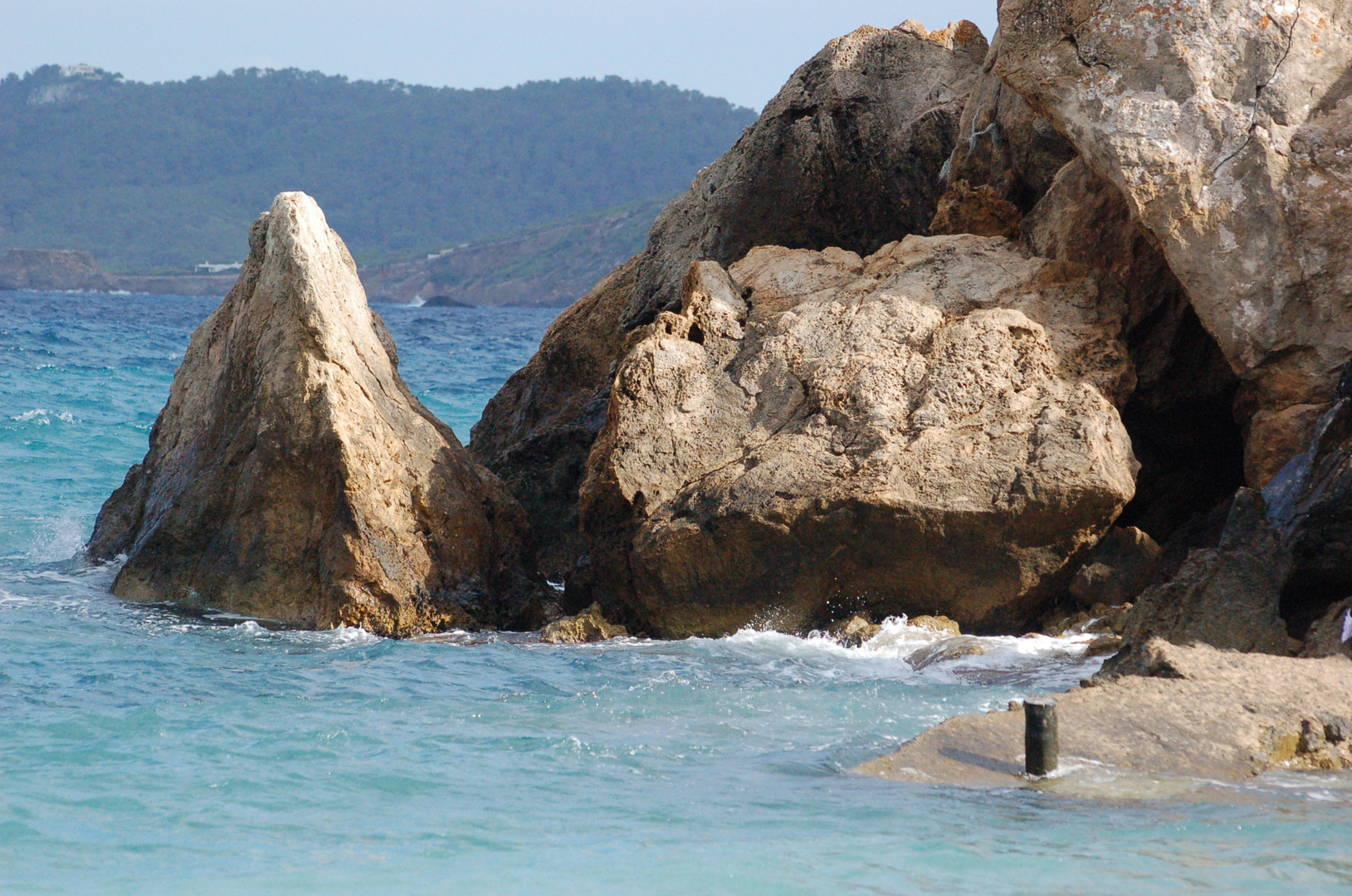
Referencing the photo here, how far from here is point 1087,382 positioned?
7.12 metres

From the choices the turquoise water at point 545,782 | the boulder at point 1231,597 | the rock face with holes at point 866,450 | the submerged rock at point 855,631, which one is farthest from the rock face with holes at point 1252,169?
the submerged rock at point 855,631

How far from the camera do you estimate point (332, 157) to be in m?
176

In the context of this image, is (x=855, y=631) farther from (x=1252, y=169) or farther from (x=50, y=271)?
(x=50, y=271)

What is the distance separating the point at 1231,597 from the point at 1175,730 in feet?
4.11

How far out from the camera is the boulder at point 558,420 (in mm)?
9195

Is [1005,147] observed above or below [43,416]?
above

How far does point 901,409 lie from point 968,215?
2.22m

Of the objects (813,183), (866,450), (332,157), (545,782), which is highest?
(332,157)

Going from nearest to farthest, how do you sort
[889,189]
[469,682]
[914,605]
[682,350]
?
[469,682], [914,605], [682,350], [889,189]

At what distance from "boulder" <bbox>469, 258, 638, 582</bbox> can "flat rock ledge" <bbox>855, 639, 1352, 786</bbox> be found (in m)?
4.24

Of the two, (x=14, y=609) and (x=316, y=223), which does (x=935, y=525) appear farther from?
(x=14, y=609)

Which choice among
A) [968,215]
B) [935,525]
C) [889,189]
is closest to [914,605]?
[935,525]

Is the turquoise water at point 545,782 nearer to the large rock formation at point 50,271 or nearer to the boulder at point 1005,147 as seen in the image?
the boulder at point 1005,147

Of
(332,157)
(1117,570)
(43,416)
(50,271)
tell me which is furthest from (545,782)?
(332,157)
